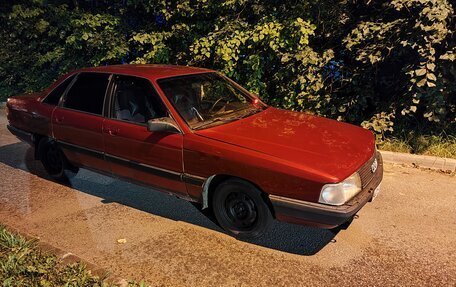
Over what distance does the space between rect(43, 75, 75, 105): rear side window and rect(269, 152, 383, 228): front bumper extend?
312 centimetres

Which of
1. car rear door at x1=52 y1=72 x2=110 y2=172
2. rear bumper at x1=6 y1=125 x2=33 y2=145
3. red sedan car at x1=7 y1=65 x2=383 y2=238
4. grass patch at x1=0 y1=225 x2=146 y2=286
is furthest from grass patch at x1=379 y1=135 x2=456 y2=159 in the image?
rear bumper at x1=6 y1=125 x2=33 y2=145

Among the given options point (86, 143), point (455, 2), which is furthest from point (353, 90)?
point (86, 143)

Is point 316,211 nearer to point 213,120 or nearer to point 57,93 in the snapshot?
point 213,120

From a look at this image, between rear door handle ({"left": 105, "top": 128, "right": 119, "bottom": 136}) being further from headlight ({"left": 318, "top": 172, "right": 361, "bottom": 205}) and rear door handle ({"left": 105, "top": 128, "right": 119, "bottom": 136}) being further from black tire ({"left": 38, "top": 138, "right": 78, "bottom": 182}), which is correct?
headlight ({"left": 318, "top": 172, "right": 361, "bottom": 205})

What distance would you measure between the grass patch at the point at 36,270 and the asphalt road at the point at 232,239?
0.82ft

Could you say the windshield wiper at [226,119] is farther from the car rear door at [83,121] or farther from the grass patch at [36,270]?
the grass patch at [36,270]

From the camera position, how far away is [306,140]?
3.60 m

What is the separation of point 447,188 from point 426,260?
1858mm

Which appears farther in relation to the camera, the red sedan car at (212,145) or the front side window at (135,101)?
the front side window at (135,101)

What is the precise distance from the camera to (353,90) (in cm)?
646

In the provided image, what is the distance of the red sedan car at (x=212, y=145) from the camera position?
322cm

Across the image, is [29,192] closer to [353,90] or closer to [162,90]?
[162,90]

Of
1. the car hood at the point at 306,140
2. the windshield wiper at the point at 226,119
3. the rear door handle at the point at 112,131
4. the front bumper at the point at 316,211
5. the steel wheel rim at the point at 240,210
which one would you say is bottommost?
the steel wheel rim at the point at 240,210

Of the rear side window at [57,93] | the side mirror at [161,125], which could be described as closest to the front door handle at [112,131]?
the side mirror at [161,125]
